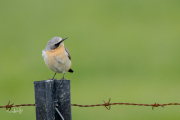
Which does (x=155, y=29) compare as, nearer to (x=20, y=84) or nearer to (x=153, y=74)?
(x=153, y=74)

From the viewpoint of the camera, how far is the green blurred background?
537 inches

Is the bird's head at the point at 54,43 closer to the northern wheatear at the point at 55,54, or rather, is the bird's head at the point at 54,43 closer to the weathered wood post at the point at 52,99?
the northern wheatear at the point at 55,54

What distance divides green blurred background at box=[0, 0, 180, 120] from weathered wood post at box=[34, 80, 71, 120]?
766 centimetres

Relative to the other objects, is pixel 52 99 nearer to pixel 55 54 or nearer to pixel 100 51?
pixel 55 54

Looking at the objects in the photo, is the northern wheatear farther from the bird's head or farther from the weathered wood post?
the weathered wood post

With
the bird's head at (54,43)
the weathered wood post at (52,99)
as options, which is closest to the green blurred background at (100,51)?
the bird's head at (54,43)

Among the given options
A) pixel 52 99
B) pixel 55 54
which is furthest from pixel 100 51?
pixel 52 99

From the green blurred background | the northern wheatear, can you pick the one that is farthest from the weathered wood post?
the green blurred background

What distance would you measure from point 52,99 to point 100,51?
587 inches

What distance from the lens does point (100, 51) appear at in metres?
19.0

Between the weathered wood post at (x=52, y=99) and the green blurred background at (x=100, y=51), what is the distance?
7.66 m

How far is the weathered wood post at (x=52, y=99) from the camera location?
4145mm

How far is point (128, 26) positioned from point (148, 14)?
252 cm

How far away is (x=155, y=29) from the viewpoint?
874 inches
